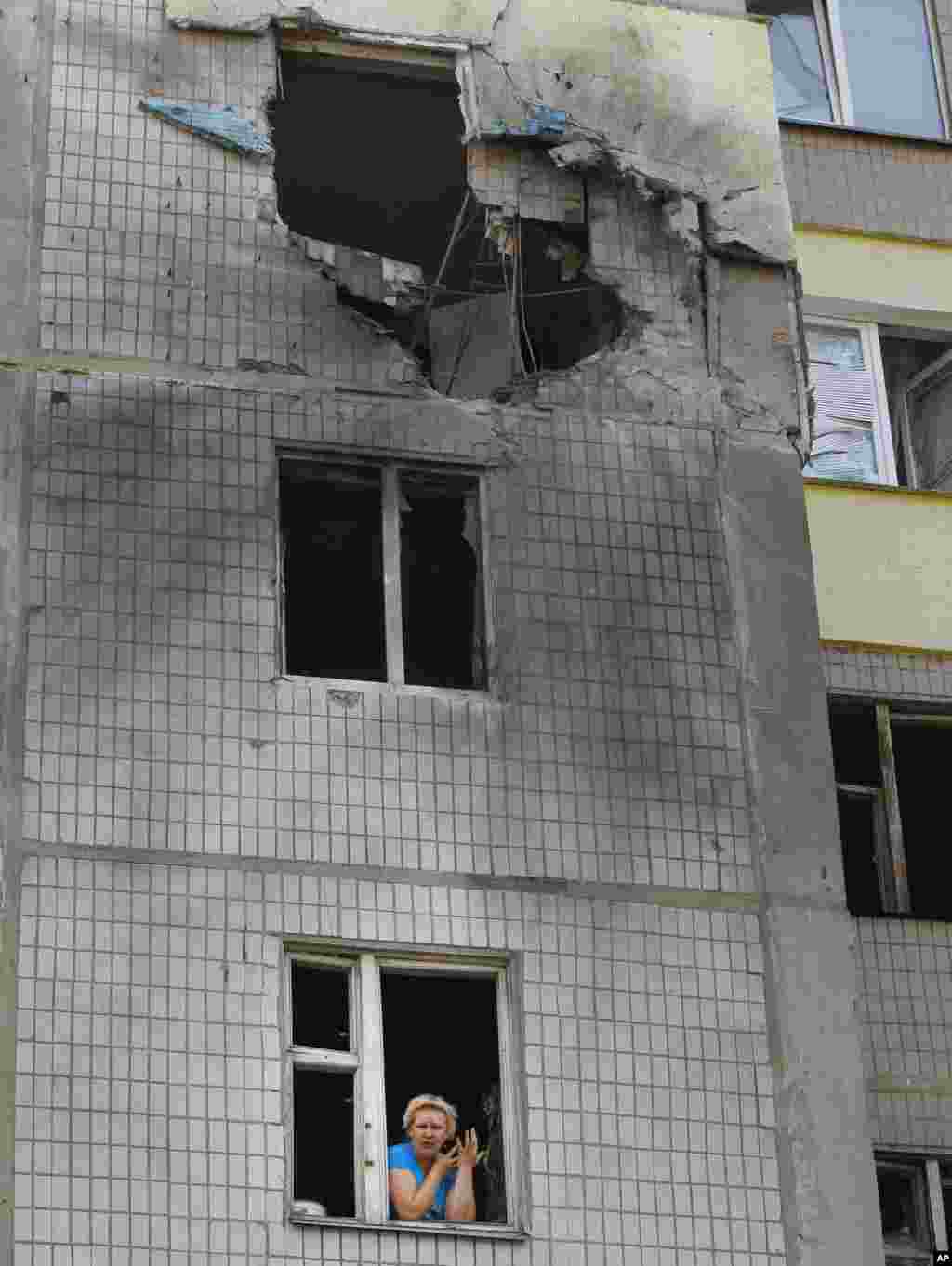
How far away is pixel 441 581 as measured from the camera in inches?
558

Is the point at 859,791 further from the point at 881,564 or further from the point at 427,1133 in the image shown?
the point at 427,1133

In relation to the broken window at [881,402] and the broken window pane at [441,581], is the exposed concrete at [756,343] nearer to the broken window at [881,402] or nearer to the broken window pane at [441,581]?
the broken window pane at [441,581]

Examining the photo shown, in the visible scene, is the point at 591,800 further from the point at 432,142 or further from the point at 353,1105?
the point at 432,142

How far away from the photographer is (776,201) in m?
15.6

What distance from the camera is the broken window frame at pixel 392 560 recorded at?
13.6 m

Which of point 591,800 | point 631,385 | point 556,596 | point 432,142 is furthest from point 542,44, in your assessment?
point 591,800

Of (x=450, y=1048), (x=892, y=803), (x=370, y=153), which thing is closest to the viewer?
(x=450, y=1048)

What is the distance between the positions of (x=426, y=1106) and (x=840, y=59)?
9.71m

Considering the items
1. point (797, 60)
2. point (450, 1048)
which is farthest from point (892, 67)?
point (450, 1048)

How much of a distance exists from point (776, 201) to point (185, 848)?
516 cm

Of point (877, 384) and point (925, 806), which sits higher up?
point (877, 384)

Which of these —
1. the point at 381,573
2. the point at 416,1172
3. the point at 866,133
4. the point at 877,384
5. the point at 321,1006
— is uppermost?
the point at 866,133

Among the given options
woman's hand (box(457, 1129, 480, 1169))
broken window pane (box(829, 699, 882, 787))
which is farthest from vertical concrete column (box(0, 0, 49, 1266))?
broken window pane (box(829, 699, 882, 787))

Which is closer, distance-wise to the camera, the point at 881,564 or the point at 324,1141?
the point at 324,1141
